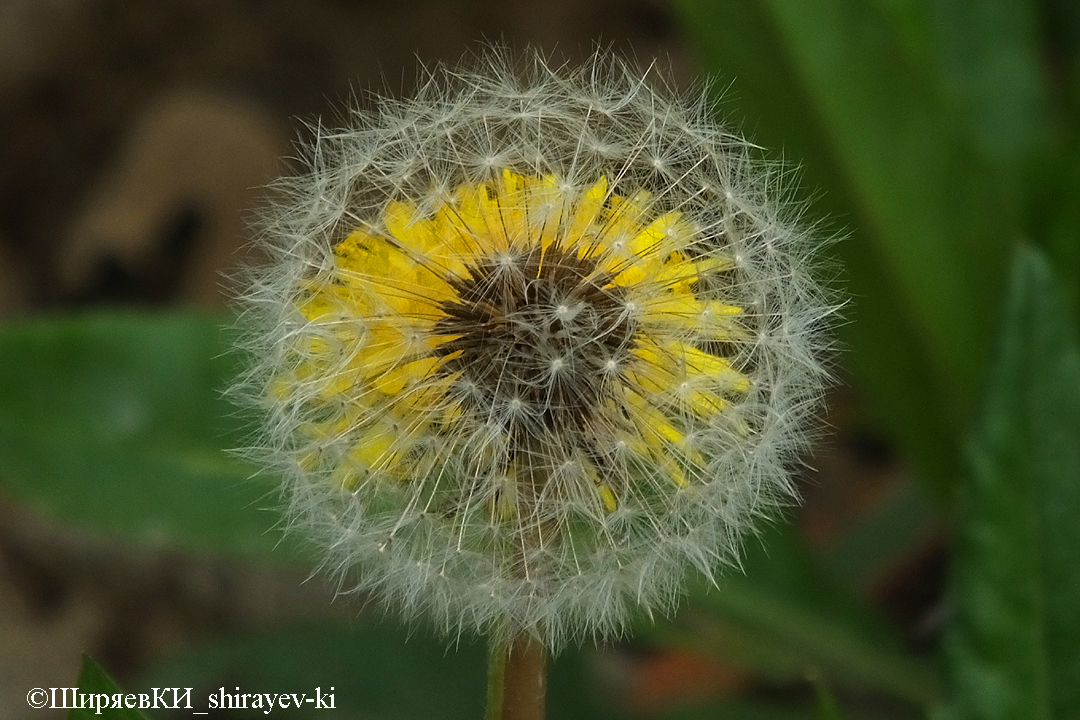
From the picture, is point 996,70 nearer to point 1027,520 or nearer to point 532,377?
point 1027,520

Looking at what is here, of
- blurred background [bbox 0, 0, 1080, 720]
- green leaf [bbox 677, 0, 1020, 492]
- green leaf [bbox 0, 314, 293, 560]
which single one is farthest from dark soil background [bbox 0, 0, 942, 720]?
green leaf [bbox 0, 314, 293, 560]

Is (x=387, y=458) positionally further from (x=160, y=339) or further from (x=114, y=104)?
(x=114, y=104)

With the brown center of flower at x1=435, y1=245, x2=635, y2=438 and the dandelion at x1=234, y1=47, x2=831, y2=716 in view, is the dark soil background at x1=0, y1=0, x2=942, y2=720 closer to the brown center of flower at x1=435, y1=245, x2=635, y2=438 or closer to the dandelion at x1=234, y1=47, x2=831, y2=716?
the dandelion at x1=234, y1=47, x2=831, y2=716

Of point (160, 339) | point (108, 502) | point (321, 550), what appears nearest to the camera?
point (321, 550)

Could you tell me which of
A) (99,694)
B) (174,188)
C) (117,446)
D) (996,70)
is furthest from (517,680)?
(174,188)

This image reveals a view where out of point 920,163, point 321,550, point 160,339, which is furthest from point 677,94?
point 160,339

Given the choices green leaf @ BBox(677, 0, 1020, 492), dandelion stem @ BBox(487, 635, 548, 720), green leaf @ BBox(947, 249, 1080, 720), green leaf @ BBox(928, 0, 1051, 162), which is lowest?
dandelion stem @ BBox(487, 635, 548, 720)
